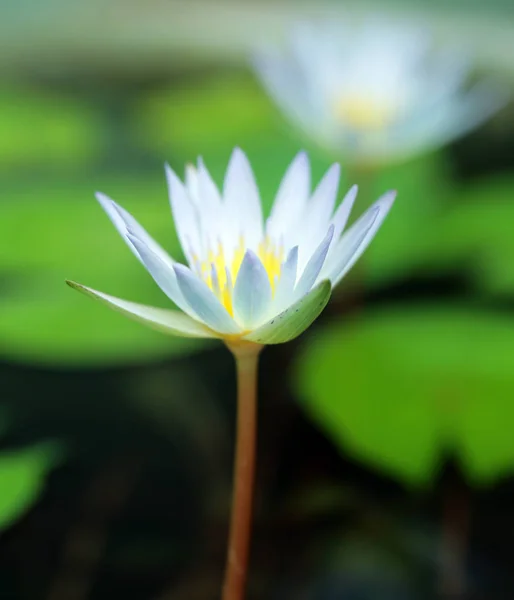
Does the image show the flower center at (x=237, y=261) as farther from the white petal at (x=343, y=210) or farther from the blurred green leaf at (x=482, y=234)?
the blurred green leaf at (x=482, y=234)

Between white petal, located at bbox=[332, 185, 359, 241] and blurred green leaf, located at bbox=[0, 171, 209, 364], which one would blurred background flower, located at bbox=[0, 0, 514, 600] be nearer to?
blurred green leaf, located at bbox=[0, 171, 209, 364]

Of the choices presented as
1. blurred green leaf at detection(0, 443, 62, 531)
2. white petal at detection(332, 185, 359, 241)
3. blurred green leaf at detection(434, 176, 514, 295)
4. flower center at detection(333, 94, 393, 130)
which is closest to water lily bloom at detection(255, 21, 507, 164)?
flower center at detection(333, 94, 393, 130)

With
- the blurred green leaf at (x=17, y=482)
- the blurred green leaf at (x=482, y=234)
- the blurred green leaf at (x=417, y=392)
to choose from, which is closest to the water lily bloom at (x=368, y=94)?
the blurred green leaf at (x=482, y=234)

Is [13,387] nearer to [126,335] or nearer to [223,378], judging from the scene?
[126,335]

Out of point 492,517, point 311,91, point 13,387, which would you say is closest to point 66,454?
point 13,387

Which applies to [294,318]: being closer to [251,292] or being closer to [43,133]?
[251,292]

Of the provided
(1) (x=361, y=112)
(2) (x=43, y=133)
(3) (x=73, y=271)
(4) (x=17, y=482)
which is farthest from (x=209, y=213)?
(2) (x=43, y=133)

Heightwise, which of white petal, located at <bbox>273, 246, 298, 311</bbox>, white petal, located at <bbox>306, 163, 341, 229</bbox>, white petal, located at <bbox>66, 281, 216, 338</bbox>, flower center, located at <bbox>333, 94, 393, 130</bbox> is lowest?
white petal, located at <bbox>66, 281, 216, 338</bbox>
